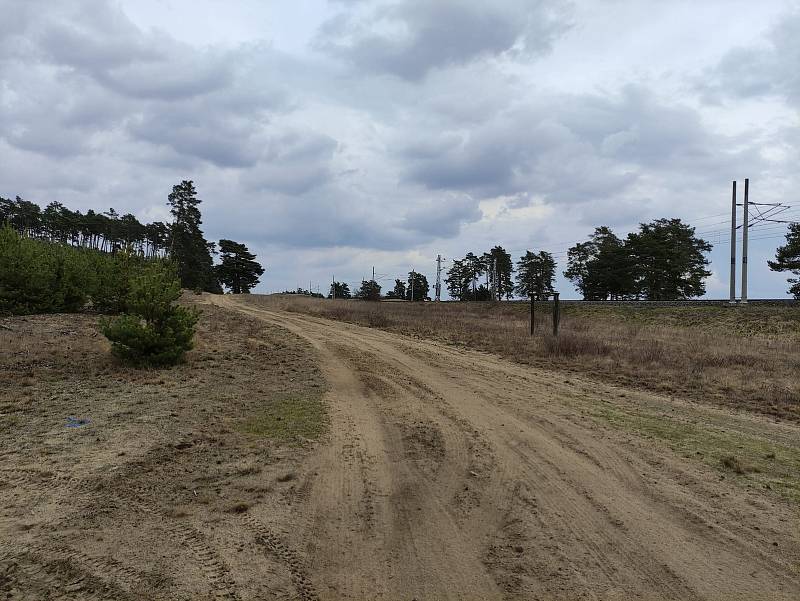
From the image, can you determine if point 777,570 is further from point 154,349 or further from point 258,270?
point 258,270

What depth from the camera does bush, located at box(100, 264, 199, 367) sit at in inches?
432

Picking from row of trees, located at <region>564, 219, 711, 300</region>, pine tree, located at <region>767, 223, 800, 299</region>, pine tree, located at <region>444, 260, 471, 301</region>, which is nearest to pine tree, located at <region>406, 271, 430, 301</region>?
pine tree, located at <region>444, 260, 471, 301</region>

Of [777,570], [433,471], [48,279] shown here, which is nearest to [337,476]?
[433,471]

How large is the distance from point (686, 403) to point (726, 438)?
300cm

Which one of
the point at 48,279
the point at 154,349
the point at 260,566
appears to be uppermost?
the point at 48,279

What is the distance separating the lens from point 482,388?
33.7 feet

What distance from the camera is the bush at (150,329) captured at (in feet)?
36.0

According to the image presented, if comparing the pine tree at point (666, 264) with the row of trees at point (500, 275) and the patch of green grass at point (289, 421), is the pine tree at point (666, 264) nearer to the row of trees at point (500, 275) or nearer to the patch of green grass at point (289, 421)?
the row of trees at point (500, 275)

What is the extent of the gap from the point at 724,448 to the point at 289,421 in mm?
5906

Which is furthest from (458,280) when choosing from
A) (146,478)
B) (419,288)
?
(146,478)

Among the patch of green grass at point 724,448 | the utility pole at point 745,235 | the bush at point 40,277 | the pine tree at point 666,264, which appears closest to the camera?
the patch of green grass at point 724,448

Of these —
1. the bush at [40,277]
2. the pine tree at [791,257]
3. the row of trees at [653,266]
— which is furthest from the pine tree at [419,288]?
the bush at [40,277]

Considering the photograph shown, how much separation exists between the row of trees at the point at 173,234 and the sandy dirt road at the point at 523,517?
4876 cm

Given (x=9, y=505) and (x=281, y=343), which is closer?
(x=9, y=505)
